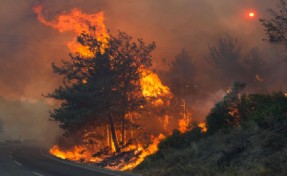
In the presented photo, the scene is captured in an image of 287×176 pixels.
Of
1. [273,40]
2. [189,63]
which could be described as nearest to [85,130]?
[273,40]

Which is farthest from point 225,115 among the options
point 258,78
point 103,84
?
point 258,78

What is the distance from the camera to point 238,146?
18.4m

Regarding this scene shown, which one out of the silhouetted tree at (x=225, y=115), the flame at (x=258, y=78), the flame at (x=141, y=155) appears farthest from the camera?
the flame at (x=258, y=78)

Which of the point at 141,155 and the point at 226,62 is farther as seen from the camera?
the point at 226,62

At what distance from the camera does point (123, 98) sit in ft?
125

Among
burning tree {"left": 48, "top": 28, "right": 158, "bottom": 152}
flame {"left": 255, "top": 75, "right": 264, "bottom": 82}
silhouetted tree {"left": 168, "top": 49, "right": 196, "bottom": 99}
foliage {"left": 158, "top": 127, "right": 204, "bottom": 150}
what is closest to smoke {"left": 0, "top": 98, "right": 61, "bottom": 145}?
silhouetted tree {"left": 168, "top": 49, "right": 196, "bottom": 99}

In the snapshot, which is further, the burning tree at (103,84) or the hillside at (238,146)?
the burning tree at (103,84)

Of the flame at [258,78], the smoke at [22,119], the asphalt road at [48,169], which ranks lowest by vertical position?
the asphalt road at [48,169]

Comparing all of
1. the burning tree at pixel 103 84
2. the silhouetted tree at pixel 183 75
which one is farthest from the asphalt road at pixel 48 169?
the silhouetted tree at pixel 183 75

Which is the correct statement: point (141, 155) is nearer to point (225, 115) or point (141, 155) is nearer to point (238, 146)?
point (225, 115)

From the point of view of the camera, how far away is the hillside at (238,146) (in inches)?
608

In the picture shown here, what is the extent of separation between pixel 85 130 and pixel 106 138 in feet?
16.6

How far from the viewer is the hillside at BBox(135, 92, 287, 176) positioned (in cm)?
1545

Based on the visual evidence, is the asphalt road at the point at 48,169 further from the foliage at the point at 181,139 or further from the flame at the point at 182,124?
the flame at the point at 182,124
